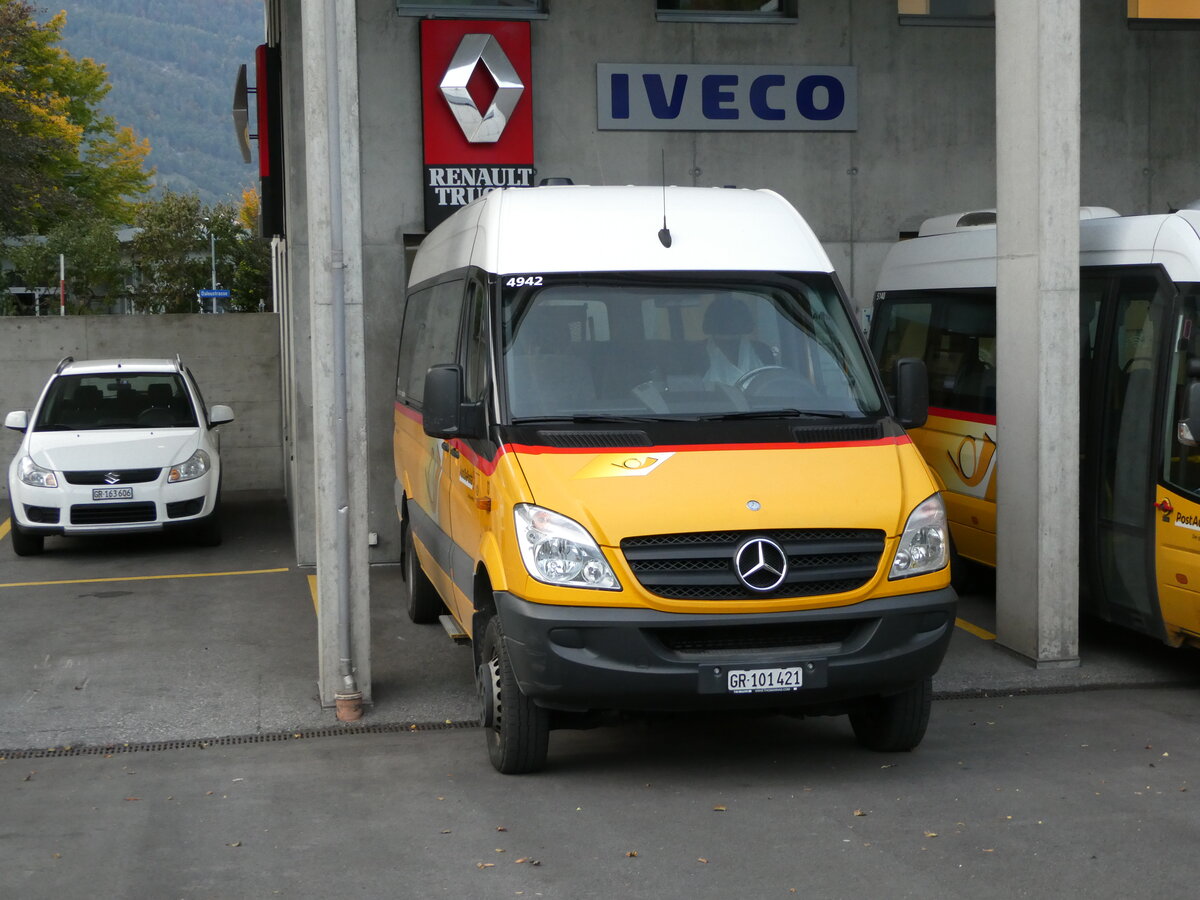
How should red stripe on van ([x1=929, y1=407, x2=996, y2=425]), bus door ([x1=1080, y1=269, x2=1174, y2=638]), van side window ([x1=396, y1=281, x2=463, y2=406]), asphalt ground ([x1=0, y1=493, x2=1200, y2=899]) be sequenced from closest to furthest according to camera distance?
asphalt ground ([x1=0, y1=493, x2=1200, y2=899])
van side window ([x1=396, y1=281, x2=463, y2=406])
bus door ([x1=1080, y1=269, x2=1174, y2=638])
red stripe on van ([x1=929, y1=407, x2=996, y2=425])

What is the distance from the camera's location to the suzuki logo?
39.4 ft

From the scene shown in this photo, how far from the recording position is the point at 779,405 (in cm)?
685

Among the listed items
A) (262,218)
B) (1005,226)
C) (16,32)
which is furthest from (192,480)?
(16,32)

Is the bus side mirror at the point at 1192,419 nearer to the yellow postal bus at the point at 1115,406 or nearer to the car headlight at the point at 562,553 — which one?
the yellow postal bus at the point at 1115,406

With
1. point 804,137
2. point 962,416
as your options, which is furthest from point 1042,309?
point 804,137

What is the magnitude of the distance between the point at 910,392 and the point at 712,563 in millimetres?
1602

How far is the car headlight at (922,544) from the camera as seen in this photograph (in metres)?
6.28

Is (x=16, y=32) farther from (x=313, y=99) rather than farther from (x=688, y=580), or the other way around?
(x=688, y=580)

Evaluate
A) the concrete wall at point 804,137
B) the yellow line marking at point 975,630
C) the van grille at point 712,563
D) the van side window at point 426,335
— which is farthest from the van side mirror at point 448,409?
the concrete wall at point 804,137

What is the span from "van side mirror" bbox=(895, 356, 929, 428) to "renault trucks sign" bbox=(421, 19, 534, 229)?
19.2 feet

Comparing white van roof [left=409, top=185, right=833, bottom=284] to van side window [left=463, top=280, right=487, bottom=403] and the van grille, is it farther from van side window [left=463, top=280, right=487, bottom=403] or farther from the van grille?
the van grille

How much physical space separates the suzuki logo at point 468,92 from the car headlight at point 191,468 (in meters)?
3.69

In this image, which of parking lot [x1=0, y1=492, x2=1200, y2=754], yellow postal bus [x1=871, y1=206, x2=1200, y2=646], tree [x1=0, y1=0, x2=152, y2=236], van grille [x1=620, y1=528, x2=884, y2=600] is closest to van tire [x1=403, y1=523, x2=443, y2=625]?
parking lot [x1=0, y1=492, x2=1200, y2=754]

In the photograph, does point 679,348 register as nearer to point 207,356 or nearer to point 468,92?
point 468,92
